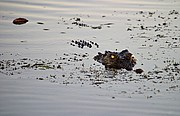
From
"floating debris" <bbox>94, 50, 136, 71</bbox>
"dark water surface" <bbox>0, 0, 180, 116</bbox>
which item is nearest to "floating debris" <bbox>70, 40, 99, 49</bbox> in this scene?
"dark water surface" <bbox>0, 0, 180, 116</bbox>

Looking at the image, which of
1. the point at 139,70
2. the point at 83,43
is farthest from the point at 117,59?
the point at 83,43

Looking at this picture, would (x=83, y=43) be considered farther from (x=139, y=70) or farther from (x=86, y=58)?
(x=139, y=70)

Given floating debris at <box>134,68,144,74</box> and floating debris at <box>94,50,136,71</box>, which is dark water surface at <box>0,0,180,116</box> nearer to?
floating debris at <box>134,68,144,74</box>

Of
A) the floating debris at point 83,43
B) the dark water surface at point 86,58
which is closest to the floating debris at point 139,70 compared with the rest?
the dark water surface at point 86,58

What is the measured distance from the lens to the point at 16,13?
18.1 metres

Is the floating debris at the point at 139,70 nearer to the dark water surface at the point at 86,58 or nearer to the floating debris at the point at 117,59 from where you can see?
the dark water surface at the point at 86,58

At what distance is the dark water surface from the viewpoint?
11.4m

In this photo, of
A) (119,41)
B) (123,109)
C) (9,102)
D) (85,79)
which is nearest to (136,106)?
(123,109)

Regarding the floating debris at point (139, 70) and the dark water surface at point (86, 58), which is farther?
the floating debris at point (139, 70)

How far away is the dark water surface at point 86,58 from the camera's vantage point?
448 inches

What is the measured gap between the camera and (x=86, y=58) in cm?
1432

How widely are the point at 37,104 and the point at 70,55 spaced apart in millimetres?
3496

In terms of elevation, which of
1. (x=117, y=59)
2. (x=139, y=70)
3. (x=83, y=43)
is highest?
(x=83, y=43)

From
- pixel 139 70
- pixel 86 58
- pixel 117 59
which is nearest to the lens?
pixel 139 70
